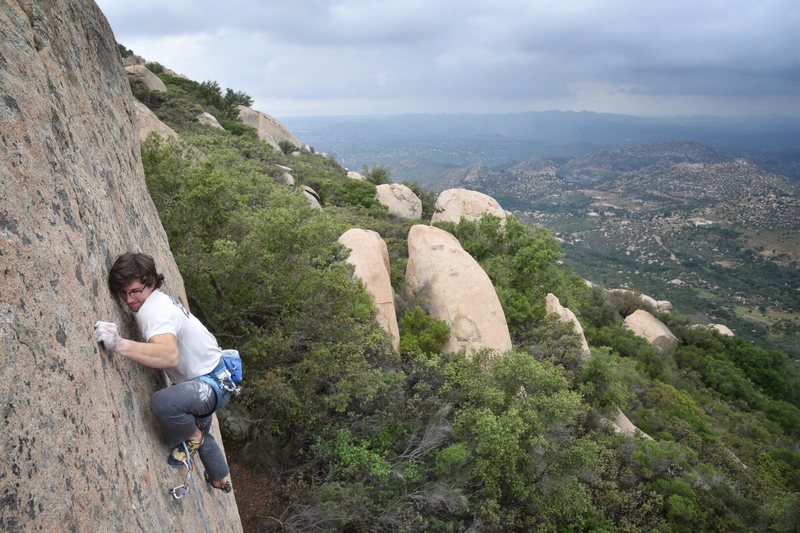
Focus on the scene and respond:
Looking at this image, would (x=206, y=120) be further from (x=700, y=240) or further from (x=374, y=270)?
(x=700, y=240)

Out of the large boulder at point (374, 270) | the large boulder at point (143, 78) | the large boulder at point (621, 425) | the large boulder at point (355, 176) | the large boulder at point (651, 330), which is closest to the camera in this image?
the large boulder at point (621, 425)

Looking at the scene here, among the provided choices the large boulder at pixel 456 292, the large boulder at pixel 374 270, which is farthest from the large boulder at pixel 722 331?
the large boulder at pixel 374 270

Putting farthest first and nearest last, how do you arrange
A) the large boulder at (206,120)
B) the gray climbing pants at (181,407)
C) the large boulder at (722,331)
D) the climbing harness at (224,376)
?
the large boulder at (722,331) < the large boulder at (206,120) < the climbing harness at (224,376) < the gray climbing pants at (181,407)

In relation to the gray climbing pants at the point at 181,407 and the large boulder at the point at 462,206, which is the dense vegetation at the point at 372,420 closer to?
the gray climbing pants at the point at 181,407

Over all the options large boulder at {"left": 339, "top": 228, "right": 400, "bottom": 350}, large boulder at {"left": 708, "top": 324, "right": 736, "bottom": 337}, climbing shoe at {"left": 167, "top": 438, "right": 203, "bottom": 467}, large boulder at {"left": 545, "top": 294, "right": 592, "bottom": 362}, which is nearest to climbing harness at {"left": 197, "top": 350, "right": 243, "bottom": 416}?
climbing shoe at {"left": 167, "top": 438, "right": 203, "bottom": 467}

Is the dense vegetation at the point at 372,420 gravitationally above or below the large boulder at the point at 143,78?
below

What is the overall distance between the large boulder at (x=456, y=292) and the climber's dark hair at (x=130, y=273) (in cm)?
1298

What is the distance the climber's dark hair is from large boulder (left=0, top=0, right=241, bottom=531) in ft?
0.34

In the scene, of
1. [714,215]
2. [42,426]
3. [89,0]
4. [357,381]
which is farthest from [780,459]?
[714,215]

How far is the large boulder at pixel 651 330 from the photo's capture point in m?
34.5

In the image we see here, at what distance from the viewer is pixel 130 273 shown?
4.20 metres

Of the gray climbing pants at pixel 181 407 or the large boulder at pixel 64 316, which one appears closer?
the large boulder at pixel 64 316

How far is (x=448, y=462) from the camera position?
11.1m

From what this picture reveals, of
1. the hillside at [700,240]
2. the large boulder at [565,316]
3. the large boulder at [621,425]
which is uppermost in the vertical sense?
the large boulder at [565,316]
